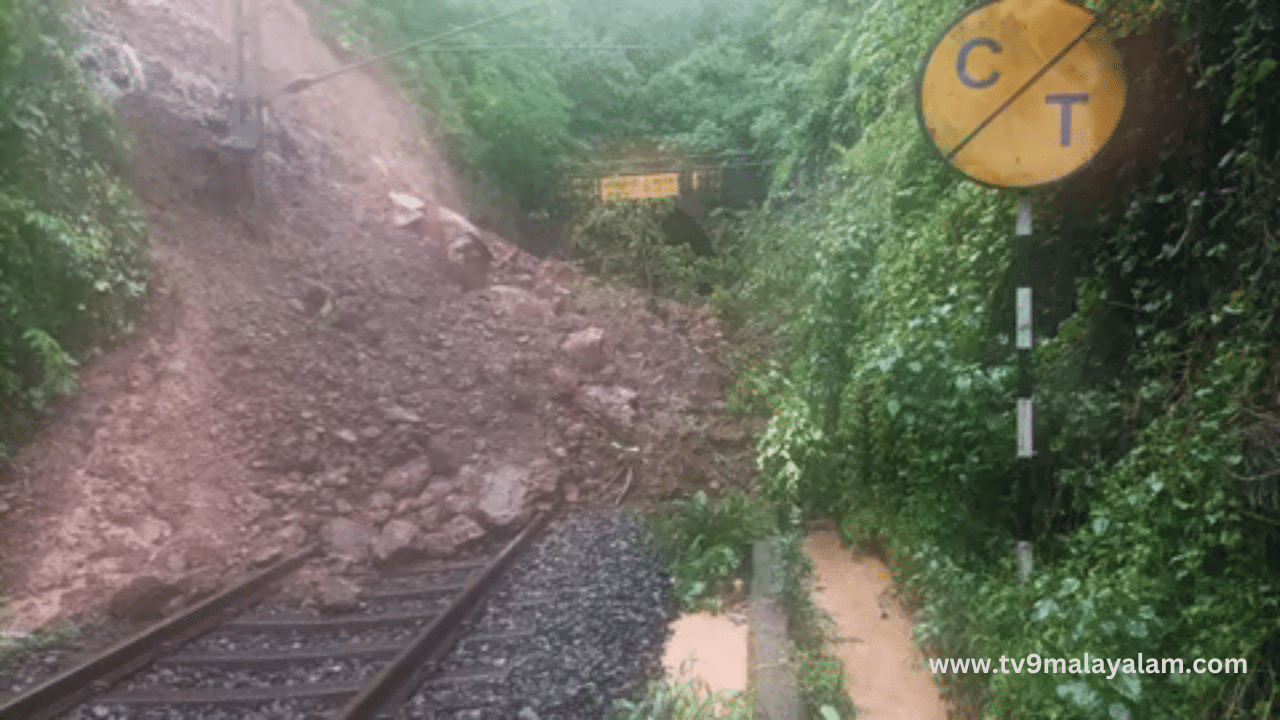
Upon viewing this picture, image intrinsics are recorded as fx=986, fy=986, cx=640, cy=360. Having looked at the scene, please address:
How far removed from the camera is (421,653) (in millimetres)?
5043

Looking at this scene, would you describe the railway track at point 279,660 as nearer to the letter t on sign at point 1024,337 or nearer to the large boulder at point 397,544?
the large boulder at point 397,544

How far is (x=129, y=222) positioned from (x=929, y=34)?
7.16 meters

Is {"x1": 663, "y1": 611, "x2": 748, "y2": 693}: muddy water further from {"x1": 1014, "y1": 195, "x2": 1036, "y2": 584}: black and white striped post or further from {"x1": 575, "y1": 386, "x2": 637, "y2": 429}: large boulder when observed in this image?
{"x1": 575, "y1": 386, "x2": 637, "y2": 429}: large boulder

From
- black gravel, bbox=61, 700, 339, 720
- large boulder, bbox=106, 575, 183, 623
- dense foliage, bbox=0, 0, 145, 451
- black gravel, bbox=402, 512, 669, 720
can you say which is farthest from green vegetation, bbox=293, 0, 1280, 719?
dense foliage, bbox=0, 0, 145, 451

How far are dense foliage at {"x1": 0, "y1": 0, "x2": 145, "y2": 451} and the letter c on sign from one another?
6.54 m

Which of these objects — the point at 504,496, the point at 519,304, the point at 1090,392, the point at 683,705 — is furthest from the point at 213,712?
the point at 519,304

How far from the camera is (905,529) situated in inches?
204

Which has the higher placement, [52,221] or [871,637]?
[52,221]

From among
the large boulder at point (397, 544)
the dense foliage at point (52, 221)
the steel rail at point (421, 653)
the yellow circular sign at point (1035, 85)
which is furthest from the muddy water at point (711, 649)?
the dense foliage at point (52, 221)

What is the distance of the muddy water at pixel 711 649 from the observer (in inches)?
181

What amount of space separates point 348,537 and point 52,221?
139 inches

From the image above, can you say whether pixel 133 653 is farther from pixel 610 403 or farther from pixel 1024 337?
pixel 610 403

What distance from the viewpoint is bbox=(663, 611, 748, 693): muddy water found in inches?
181

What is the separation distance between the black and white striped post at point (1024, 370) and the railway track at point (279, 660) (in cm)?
246
